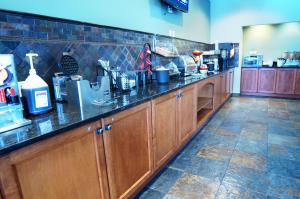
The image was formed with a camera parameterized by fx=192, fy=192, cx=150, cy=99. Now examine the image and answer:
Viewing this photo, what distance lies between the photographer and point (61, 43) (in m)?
1.54

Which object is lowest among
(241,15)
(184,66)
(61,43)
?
(184,66)

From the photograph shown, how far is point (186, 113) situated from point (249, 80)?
3869 mm

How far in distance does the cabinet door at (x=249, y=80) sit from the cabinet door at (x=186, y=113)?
11.7 ft

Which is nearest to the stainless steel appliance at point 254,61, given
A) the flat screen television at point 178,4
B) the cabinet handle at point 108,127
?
the flat screen television at point 178,4

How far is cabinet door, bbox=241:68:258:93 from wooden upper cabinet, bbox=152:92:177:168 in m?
4.17

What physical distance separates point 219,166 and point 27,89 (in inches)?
74.3

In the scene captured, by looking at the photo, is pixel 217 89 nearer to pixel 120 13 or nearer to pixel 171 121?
pixel 171 121

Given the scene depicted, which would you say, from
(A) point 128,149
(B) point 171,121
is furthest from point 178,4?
(A) point 128,149

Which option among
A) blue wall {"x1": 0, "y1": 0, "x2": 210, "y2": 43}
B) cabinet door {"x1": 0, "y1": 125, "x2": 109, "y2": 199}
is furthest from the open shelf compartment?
cabinet door {"x1": 0, "y1": 125, "x2": 109, "y2": 199}

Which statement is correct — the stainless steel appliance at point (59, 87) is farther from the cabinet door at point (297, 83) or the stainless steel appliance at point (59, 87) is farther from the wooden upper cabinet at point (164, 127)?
the cabinet door at point (297, 83)

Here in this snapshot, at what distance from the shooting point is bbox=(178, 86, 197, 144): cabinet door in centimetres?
213

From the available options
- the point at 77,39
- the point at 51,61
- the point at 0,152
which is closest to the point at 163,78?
the point at 77,39

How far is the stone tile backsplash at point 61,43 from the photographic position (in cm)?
127

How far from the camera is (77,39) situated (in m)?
1.66
